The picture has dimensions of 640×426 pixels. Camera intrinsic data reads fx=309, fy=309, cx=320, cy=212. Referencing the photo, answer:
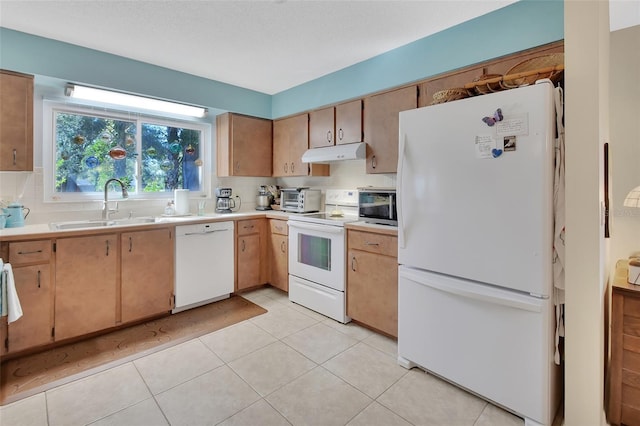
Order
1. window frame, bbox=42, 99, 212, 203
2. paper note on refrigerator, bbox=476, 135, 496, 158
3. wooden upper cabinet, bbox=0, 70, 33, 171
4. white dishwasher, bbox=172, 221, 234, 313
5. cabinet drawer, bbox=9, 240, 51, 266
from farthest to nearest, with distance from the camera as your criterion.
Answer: white dishwasher, bbox=172, 221, 234, 313, window frame, bbox=42, 99, 212, 203, wooden upper cabinet, bbox=0, 70, 33, 171, cabinet drawer, bbox=9, 240, 51, 266, paper note on refrigerator, bbox=476, 135, 496, 158

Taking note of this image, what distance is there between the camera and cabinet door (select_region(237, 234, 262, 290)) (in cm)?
349

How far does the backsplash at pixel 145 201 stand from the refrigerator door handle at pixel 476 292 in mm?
1297

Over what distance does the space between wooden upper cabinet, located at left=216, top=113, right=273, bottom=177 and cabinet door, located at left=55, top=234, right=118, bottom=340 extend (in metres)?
1.56

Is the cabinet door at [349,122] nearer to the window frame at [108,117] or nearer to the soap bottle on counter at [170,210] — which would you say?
the window frame at [108,117]

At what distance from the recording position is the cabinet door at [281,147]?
383cm

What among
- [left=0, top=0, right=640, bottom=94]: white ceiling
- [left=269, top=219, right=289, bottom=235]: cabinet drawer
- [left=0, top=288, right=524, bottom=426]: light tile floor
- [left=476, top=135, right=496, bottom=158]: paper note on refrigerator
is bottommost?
[left=0, top=288, right=524, bottom=426]: light tile floor

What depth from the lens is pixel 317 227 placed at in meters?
2.97

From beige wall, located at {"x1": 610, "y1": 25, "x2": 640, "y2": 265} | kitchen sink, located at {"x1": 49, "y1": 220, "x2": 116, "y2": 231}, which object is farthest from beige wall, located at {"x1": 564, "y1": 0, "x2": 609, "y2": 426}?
kitchen sink, located at {"x1": 49, "y1": 220, "x2": 116, "y2": 231}

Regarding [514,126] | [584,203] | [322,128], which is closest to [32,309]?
[322,128]

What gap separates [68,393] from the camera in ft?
6.17

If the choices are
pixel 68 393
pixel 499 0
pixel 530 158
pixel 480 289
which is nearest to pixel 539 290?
pixel 480 289

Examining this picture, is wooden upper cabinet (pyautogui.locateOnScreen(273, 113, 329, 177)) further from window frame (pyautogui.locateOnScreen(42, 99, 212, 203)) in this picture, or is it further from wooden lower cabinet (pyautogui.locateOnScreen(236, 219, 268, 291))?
window frame (pyautogui.locateOnScreen(42, 99, 212, 203))

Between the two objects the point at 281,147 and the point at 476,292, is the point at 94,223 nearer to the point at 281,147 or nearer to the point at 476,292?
the point at 281,147

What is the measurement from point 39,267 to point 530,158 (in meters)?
3.25
